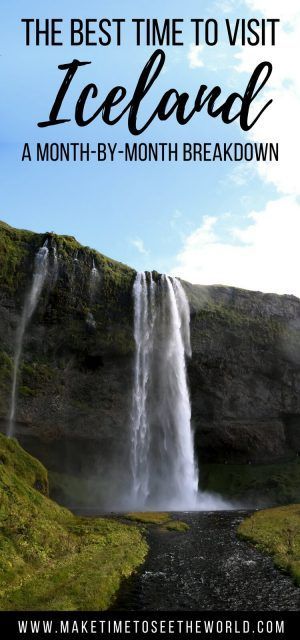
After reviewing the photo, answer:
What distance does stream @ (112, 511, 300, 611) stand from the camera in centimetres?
1648

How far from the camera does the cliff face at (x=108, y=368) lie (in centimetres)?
6044

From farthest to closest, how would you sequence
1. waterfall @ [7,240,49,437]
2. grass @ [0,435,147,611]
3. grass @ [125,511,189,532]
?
waterfall @ [7,240,49,437], grass @ [125,511,189,532], grass @ [0,435,147,611]

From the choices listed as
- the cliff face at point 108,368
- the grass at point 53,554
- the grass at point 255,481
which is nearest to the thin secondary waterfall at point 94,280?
the cliff face at point 108,368

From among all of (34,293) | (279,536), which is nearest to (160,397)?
(34,293)

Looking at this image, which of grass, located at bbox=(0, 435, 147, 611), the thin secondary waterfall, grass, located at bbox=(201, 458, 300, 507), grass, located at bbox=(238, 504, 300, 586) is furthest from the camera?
the thin secondary waterfall

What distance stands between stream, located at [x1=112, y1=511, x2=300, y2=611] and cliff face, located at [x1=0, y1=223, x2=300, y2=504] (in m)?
33.5

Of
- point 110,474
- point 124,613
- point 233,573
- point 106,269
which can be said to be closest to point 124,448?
point 110,474

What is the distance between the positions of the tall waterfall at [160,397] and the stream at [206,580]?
3090 centimetres

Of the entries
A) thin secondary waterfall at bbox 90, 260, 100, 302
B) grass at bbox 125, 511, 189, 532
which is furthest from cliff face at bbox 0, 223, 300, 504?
grass at bbox 125, 511, 189, 532

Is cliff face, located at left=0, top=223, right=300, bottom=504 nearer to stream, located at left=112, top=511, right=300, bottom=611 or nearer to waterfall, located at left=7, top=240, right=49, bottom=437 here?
waterfall, located at left=7, top=240, right=49, bottom=437

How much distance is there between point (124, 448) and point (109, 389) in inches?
323

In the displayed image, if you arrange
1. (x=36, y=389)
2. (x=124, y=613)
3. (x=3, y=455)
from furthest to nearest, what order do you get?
(x=36, y=389)
(x=3, y=455)
(x=124, y=613)

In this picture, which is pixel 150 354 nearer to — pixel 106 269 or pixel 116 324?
pixel 116 324

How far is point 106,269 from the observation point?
211 ft
